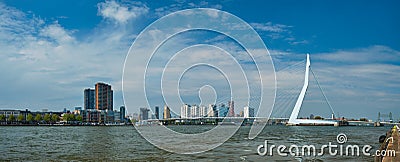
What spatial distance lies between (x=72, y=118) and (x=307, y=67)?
111 meters

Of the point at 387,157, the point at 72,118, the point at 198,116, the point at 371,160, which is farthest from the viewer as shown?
the point at 72,118

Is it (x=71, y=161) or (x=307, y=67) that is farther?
(x=307, y=67)

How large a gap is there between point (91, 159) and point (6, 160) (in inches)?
181

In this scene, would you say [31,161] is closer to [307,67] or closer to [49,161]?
[49,161]

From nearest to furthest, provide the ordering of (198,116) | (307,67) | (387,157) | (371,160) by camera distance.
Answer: (387,157)
(371,160)
(198,116)
(307,67)

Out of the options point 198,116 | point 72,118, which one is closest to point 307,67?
point 198,116

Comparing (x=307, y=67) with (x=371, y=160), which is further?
(x=307, y=67)

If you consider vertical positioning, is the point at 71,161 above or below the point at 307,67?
below

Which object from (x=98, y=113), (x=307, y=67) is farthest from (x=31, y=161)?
Result: (x=98, y=113)

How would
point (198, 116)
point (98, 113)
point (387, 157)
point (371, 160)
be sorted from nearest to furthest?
point (387, 157), point (371, 160), point (198, 116), point (98, 113)

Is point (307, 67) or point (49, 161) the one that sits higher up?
point (307, 67)

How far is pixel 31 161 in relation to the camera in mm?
21875

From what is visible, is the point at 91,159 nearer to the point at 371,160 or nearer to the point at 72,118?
the point at 371,160

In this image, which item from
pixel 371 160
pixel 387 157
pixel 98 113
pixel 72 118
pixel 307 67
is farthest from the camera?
pixel 98 113
